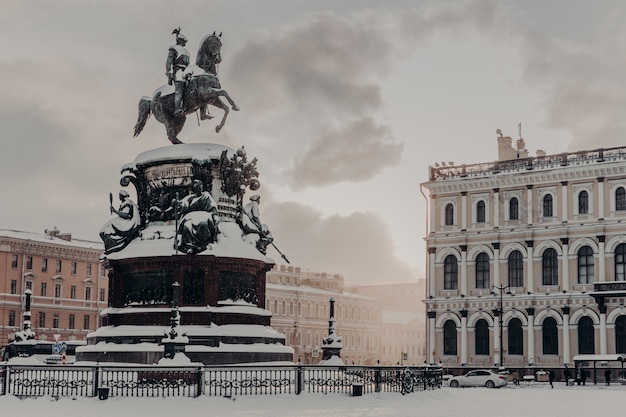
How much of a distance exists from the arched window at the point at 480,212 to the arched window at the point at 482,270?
2.38 m

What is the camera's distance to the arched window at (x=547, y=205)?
214 feet

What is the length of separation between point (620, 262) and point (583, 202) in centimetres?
463

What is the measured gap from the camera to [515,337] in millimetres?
65375

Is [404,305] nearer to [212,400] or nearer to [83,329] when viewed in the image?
[83,329]

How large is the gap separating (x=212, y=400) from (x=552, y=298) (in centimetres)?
4532

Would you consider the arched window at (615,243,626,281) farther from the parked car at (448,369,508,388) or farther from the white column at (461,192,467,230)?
the parked car at (448,369,508,388)

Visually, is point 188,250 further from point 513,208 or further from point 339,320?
point 339,320

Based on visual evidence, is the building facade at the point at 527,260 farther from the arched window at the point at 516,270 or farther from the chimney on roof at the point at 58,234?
the chimney on roof at the point at 58,234

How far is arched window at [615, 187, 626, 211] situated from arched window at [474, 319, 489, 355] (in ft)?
39.3

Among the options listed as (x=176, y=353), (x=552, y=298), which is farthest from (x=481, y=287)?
(x=176, y=353)

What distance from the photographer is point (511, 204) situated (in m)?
66.9

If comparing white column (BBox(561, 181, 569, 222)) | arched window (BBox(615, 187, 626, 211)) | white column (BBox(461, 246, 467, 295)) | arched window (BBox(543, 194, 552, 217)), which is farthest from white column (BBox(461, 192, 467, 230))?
arched window (BBox(615, 187, 626, 211))

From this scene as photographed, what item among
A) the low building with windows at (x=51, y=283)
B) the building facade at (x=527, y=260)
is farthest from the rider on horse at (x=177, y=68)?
the low building with windows at (x=51, y=283)

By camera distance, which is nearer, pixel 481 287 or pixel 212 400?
pixel 212 400
